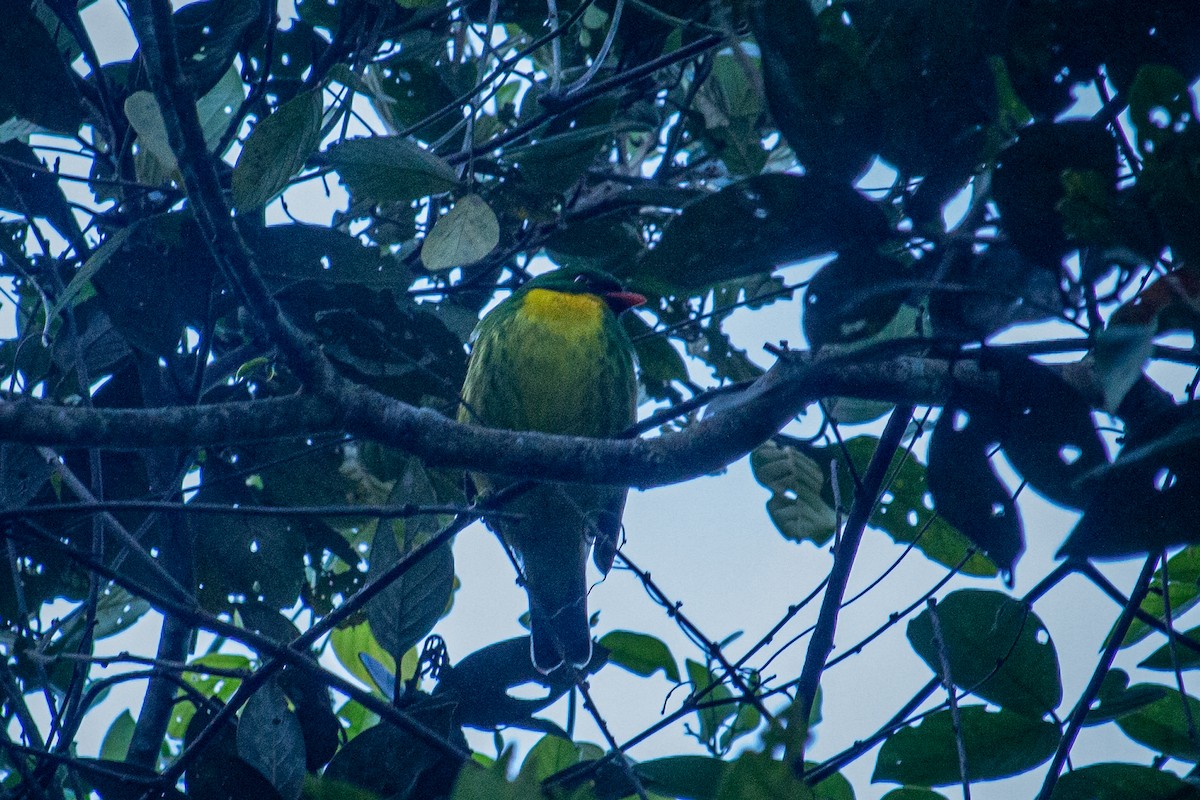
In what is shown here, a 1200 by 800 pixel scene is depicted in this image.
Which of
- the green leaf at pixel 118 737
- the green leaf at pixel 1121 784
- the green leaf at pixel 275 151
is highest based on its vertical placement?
the green leaf at pixel 275 151

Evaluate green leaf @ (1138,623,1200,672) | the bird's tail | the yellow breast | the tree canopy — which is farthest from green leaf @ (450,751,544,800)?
the yellow breast

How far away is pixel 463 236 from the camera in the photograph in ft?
7.99

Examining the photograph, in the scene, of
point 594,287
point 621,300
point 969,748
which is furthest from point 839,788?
point 594,287

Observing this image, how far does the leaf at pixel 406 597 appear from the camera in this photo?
2338 millimetres

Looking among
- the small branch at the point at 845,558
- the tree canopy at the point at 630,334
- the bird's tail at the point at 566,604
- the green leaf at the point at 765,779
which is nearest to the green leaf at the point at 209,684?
the tree canopy at the point at 630,334

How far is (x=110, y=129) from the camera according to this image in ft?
8.34

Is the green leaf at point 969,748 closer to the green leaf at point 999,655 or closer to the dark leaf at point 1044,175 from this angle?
the green leaf at point 999,655

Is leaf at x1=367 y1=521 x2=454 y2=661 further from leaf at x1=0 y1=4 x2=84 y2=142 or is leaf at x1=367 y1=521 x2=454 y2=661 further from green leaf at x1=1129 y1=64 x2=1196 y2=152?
green leaf at x1=1129 y1=64 x2=1196 y2=152

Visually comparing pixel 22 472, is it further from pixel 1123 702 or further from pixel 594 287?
pixel 1123 702

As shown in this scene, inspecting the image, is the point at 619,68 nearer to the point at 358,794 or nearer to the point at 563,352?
the point at 563,352

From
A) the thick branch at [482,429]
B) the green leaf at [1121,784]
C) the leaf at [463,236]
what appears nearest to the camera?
the green leaf at [1121,784]

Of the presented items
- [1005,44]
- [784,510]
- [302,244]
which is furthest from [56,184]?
[1005,44]

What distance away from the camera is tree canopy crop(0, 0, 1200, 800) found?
1211 millimetres

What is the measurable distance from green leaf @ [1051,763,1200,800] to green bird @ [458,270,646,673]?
1.48 m
